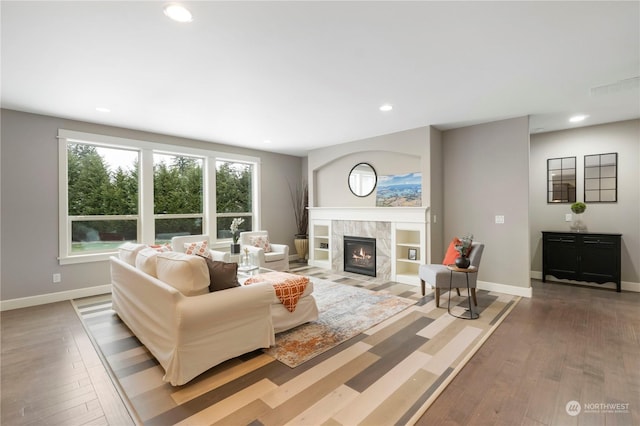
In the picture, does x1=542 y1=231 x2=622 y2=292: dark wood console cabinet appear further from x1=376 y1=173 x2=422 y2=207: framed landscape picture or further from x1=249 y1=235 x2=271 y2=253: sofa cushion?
x1=249 y1=235 x2=271 y2=253: sofa cushion

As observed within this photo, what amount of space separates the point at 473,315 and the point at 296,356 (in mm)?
2303

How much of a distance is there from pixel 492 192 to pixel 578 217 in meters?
1.78

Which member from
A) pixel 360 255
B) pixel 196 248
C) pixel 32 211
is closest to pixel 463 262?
pixel 360 255

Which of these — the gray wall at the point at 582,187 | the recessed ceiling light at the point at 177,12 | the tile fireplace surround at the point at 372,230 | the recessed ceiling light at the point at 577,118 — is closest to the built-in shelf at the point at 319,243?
the tile fireplace surround at the point at 372,230

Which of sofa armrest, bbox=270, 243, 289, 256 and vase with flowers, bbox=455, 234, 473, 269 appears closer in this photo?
vase with flowers, bbox=455, 234, 473, 269

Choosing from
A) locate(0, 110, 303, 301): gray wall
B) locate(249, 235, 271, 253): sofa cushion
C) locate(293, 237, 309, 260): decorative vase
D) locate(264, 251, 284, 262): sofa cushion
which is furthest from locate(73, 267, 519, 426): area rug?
locate(293, 237, 309, 260): decorative vase

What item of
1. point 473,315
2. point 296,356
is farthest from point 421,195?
point 296,356

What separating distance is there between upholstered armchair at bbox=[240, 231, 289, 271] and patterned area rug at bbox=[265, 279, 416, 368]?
1.00m

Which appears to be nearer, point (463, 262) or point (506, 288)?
point (463, 262)

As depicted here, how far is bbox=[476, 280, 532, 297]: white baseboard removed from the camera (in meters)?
4.38

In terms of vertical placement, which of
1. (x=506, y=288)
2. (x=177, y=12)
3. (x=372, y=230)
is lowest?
(x=506, y=288)

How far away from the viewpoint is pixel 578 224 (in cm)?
500

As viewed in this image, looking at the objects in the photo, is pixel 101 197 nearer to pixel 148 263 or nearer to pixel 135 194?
pixel 135 194

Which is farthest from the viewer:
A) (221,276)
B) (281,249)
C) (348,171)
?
(348,171)
